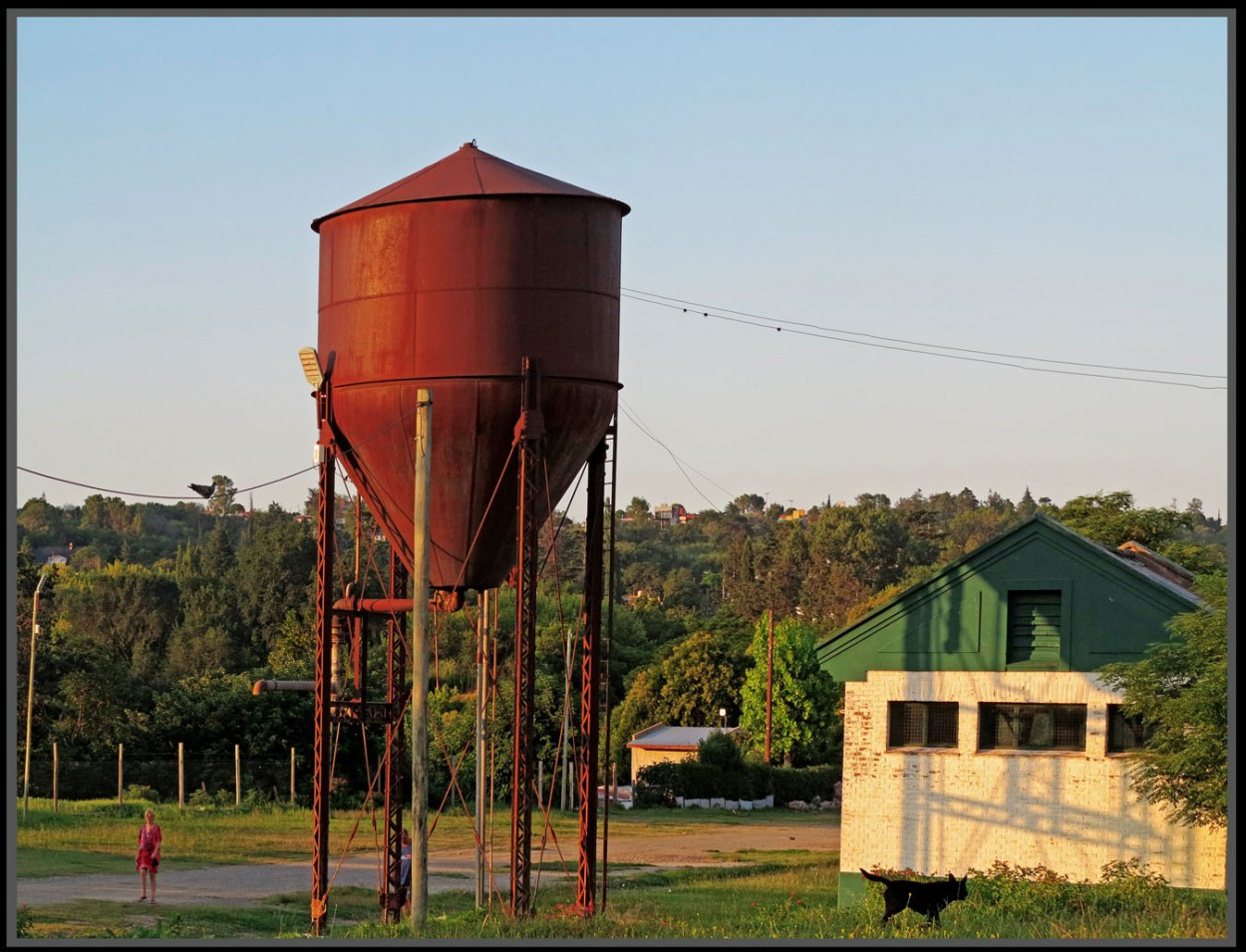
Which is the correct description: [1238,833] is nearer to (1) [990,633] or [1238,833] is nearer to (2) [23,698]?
(1) [990,633]

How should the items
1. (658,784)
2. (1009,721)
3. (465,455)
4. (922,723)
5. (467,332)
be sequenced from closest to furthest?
(467,332) → (465,455) → (1009,721) → (922,723) → (658,784)

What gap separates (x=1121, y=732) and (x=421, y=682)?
12.4 meters

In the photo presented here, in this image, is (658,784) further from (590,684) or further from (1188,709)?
(1188,709)

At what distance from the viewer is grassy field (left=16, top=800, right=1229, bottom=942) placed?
71.4ft

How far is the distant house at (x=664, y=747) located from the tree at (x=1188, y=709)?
38082 mm

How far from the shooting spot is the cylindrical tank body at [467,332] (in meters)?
23.5

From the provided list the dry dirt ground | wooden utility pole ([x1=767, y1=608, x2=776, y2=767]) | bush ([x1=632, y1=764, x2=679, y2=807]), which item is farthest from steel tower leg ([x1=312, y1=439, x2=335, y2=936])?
wooden utility pole ([x1=767, y1=608, x2=776, y2=767])

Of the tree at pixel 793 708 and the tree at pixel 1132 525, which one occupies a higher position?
the tree at pixel 1132 525

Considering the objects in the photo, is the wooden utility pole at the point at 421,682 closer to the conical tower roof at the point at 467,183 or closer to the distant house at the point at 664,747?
the conical tower roof at the point at 467,183

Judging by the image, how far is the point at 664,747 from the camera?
65438 millimetres

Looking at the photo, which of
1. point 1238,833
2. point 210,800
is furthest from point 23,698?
point 1238,833

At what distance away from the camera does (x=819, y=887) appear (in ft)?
109

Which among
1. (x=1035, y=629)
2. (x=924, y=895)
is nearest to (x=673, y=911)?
(x=924, y=895)

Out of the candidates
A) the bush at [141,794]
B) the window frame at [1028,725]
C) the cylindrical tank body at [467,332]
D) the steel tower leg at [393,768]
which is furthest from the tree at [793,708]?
the cylindrical tank body at [467,332]
